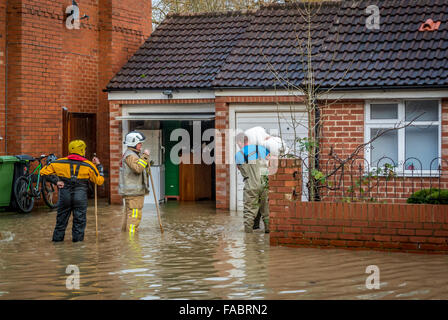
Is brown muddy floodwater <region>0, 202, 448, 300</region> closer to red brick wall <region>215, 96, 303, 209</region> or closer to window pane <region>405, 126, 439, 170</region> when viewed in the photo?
red brick wall <region>215, 96, 303, 209</region>

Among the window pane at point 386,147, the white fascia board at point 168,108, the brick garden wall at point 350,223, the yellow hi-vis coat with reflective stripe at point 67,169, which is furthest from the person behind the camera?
the white fascia board at point 168,108

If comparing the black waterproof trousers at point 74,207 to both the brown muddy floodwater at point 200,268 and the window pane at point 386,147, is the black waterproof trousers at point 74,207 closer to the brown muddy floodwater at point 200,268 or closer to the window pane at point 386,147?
the brown muddy floodwater at point 200,268

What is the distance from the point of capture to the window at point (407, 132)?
15875 mm

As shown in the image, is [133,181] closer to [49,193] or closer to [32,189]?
[32,189]

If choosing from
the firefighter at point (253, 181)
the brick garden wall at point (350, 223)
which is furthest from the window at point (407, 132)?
the brick garden wall at point (350, 223)

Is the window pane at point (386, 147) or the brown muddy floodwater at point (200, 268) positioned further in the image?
the window pane at point (386, 147)

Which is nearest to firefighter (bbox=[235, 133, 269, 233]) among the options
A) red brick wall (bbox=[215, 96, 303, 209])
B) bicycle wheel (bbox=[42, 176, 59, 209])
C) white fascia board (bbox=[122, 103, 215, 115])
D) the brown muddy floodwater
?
the brown muddy floodwater

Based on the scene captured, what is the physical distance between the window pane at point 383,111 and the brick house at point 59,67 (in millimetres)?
7658

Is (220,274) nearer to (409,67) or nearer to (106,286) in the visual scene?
(106,286)

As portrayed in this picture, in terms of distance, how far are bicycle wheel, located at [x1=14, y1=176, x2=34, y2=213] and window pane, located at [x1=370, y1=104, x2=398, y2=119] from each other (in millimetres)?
7779

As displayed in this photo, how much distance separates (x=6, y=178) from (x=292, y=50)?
7.16 m

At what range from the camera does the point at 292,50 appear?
59.0 feet

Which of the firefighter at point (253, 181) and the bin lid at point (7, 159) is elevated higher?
the bin lid at point (7, 159)

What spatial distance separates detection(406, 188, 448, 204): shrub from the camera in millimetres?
10594
